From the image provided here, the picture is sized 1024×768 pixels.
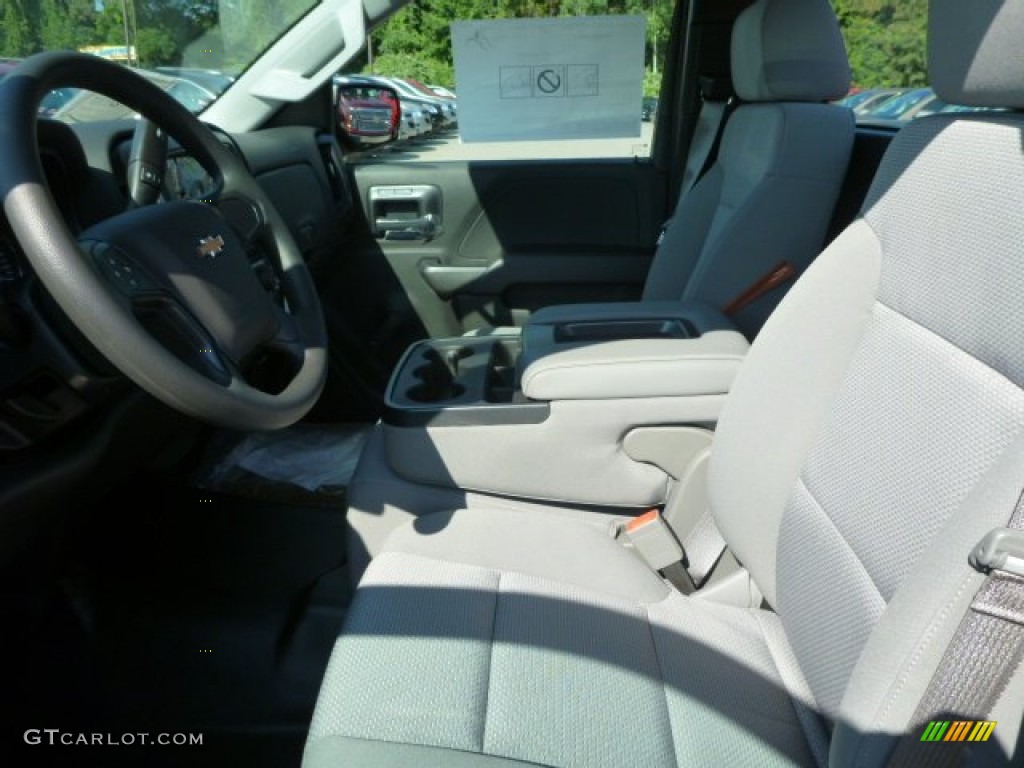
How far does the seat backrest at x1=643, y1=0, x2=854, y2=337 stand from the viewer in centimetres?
182

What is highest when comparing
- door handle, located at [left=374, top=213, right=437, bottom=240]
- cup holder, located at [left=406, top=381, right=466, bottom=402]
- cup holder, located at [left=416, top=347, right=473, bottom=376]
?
cup holder, located at [left=406, top=381, right=466, bottom=402]

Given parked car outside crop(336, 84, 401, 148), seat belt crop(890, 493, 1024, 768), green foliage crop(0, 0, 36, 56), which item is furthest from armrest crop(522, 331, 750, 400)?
parked car outside crop(336, 84, 401, 148)

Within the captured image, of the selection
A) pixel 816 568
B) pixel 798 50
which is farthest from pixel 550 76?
pixel 816 568

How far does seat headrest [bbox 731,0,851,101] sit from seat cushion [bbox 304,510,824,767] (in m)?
1.08

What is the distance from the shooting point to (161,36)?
6.70ft

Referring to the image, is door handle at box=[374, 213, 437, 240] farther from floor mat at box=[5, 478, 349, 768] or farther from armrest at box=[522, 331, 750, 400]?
armrest at box=[522, 331, 750, 400]

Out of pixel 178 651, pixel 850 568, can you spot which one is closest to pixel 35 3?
pixel 178 651

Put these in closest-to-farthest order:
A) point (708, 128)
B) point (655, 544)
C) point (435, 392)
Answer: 1. point (655, 544)
2. point (435, 392)
3. point (708, 128)

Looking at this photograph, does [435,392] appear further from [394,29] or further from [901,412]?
[394,29]

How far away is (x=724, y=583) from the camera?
4.44ft

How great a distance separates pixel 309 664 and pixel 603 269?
57.8 inches

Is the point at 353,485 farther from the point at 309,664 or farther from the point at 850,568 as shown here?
the point at 850,568

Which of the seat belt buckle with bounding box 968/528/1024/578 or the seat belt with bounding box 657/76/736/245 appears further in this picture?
the seat belt with bounding box 657/76/736/245

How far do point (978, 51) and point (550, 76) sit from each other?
1.75 m
